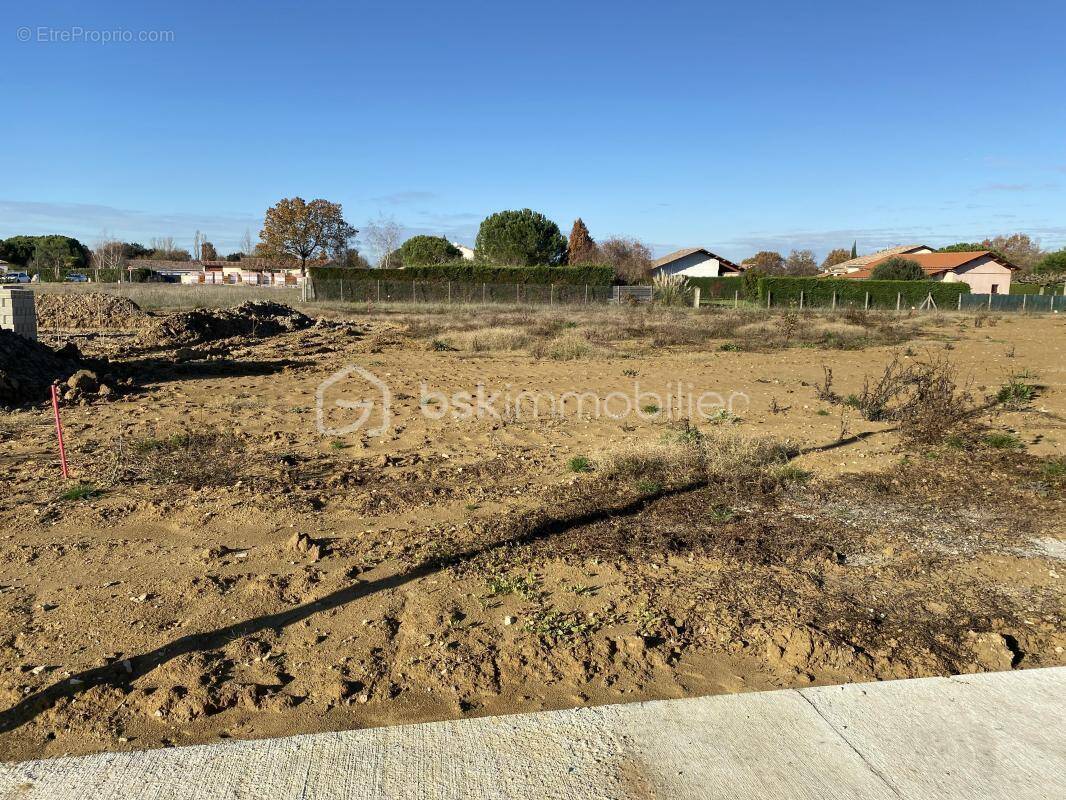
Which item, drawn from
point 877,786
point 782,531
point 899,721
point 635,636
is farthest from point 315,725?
point 782,531

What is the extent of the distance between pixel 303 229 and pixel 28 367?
184ft

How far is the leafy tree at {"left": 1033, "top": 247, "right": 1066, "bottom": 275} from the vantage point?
6172 cm

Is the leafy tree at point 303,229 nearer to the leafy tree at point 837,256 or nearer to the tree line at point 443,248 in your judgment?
the tree line at point 443,248

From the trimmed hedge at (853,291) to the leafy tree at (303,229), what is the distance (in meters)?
39.5

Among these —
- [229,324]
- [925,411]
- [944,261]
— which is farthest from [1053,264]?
Result: [229,324]

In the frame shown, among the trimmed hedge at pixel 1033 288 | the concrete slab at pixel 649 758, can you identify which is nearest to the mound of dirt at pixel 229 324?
the concrete slab at pixel 649 758

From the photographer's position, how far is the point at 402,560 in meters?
4.90

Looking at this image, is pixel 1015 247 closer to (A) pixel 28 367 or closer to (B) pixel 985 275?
(B) pixel 985 275

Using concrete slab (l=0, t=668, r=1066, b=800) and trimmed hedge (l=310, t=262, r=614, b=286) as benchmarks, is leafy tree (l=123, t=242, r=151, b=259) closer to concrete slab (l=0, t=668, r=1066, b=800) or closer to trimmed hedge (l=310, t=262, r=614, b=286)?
trimmed hedge (l=310, t=262, r=614, b=286)

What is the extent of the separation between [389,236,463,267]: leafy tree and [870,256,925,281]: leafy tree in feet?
122

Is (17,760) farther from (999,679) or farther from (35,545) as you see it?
(999,679)

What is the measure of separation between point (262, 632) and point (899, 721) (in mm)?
3294

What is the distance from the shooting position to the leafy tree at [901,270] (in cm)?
5309

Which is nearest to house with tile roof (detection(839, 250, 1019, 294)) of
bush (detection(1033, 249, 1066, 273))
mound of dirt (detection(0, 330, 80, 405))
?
bush (detection(1033, 249, 1066, 273))
